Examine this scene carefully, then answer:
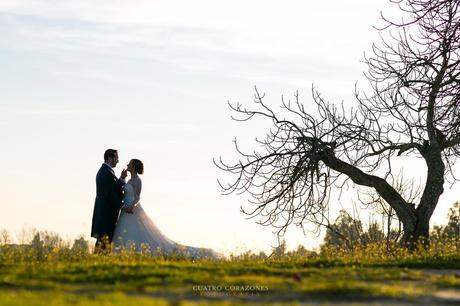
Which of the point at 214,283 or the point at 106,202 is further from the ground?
the point at 106,202

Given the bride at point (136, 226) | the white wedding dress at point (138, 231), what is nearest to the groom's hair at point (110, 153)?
the bride at point (136, 226)

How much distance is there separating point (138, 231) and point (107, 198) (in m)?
0.96

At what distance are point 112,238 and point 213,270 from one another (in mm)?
6823

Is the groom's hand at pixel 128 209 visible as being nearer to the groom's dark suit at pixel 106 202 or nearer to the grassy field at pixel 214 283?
the groom's dark suit at pixel 106 202

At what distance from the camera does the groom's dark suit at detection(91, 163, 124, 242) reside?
19.9m

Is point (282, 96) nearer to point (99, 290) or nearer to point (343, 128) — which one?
point (343, 128)

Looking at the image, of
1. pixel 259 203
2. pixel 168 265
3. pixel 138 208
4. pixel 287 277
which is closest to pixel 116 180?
pixel 138 208

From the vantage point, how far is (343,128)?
23.0 meters

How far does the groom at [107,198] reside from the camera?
65.1 feet

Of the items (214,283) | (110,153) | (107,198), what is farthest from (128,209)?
(214,283)

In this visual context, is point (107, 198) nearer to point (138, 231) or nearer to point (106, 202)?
point (106, 202)

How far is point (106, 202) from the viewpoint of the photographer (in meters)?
20.0

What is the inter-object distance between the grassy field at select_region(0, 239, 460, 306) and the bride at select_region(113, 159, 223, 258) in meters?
4.02

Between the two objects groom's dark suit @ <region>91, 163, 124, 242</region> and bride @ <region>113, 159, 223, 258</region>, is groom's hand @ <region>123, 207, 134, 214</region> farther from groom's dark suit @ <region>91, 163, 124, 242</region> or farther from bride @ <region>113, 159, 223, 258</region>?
groom's dark suit @ <region>91, 163, 124, 242</region>
